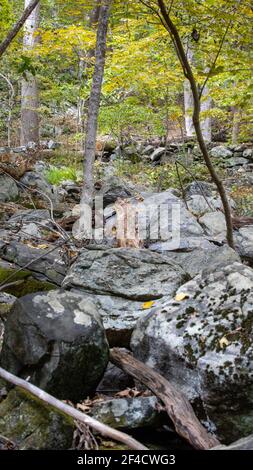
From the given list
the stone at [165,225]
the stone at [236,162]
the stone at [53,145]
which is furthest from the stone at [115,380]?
the stone at [53,145]

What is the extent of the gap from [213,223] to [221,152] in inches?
328

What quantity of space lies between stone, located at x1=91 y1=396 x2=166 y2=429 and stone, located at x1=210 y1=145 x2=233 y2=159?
42.7 feet

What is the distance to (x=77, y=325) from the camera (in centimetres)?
328

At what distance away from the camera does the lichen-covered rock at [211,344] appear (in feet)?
9.60

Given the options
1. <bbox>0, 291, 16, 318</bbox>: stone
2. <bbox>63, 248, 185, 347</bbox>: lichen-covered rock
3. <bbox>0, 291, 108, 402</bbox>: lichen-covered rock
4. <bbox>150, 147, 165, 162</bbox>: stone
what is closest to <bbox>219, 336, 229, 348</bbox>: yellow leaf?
<bbox>0, 291, 108, 402</bbox>: lichen-covered rock

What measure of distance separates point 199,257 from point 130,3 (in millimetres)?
3083

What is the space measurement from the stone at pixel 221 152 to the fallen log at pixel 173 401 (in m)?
12.6

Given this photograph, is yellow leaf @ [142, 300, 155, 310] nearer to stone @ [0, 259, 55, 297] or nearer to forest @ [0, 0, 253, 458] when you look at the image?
forest @ [0, 0, 253, 458]

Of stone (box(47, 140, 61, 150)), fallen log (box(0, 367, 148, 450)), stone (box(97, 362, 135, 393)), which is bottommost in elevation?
stone (box(97, 362, 135, 393))

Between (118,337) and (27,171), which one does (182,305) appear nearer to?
(118,337)

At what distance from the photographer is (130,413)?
304 cm

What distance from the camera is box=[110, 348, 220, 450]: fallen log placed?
9.41 feet
